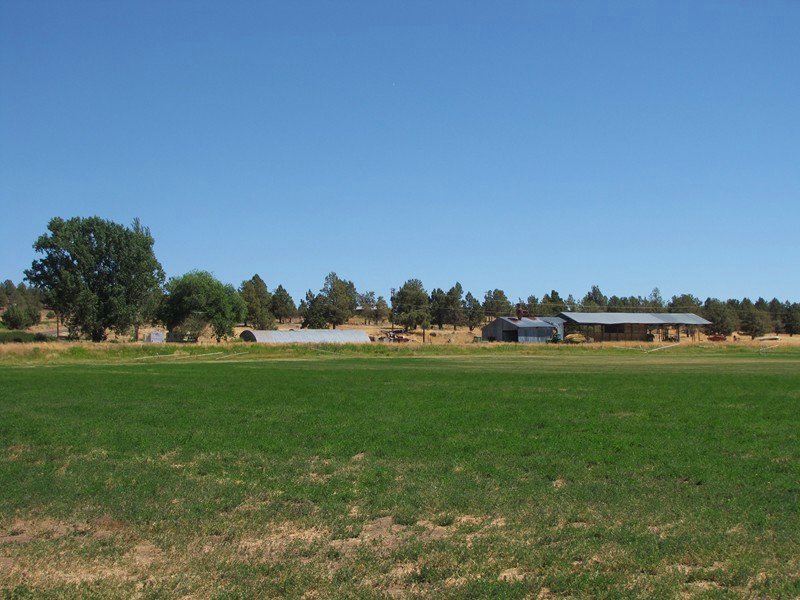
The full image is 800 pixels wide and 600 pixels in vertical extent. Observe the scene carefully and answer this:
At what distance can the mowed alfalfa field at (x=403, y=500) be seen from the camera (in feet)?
30.8

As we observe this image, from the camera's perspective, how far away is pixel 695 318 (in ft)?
499

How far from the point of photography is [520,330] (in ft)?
451

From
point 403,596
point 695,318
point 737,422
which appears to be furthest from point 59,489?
point 695,318

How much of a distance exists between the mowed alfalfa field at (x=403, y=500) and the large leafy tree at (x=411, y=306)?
14918 centimetres

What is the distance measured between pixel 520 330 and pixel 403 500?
126m

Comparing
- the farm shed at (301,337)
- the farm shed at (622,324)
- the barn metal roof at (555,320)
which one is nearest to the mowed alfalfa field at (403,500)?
the farm shed at (301,337)

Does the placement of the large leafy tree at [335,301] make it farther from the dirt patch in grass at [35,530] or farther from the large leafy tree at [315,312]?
the dirt patch in grass at [35,530]

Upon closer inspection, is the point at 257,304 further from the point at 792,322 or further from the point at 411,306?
the point at 792,322

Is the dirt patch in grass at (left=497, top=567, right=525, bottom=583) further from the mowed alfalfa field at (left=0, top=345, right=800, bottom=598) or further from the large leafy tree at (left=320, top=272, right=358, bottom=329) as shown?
the large leafy tree at (left=320, top=272, right=358, bottom=329)

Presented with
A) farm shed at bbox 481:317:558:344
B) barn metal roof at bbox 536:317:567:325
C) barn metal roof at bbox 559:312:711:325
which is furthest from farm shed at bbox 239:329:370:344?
barn metal roof at bbox 559:312:711:325

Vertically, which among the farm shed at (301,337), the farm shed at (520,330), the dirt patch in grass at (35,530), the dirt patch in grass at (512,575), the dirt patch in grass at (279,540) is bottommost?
the dirt patch in grass at (35,530)

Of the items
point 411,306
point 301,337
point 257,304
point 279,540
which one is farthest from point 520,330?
point 279,540

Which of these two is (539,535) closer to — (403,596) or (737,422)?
(403,596)

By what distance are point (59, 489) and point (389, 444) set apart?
8.21 meters
